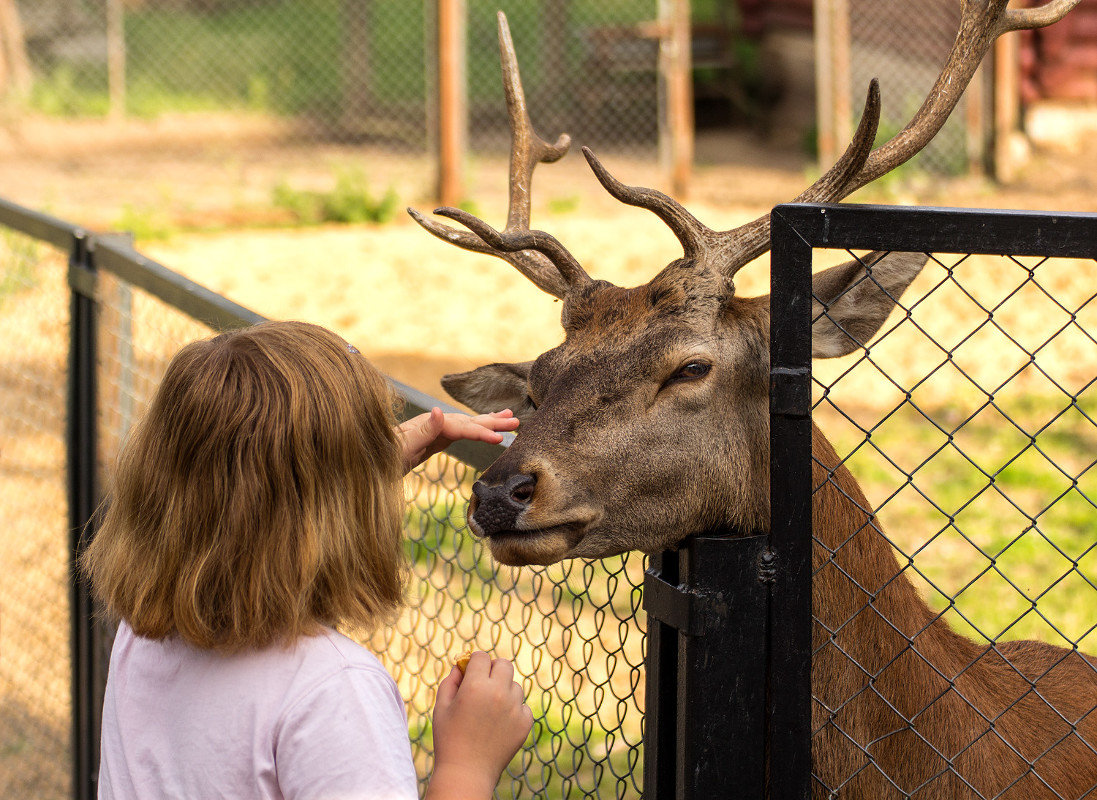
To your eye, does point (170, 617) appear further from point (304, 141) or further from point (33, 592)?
point (304, 141)

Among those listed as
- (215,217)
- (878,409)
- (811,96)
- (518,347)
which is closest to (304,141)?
(215,217)

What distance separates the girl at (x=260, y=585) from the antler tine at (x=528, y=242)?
2.68ft

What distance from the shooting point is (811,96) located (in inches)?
651

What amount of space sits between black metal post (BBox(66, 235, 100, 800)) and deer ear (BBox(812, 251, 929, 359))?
228 centimetres

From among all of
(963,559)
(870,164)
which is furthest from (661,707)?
(963,559)

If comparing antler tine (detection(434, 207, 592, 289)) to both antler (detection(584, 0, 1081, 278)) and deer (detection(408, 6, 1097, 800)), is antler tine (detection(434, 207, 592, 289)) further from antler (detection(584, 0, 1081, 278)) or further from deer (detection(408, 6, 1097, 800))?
antler (detection(584, 0, 1081, 278))

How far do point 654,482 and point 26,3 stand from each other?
63.1ft

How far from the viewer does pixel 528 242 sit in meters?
2.66

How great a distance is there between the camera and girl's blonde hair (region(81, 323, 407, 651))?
5.74 ft

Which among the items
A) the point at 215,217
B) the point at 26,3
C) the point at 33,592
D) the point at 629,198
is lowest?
the point at 33,592

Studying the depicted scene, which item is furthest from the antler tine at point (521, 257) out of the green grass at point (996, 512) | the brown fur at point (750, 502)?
the green grass at point (996, 512)

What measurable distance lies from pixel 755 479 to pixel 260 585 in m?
1.17

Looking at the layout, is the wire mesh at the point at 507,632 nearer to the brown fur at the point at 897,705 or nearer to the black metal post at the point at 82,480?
the black metal post at the point at 82,480

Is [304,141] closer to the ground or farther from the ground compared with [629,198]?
farther from the ground
